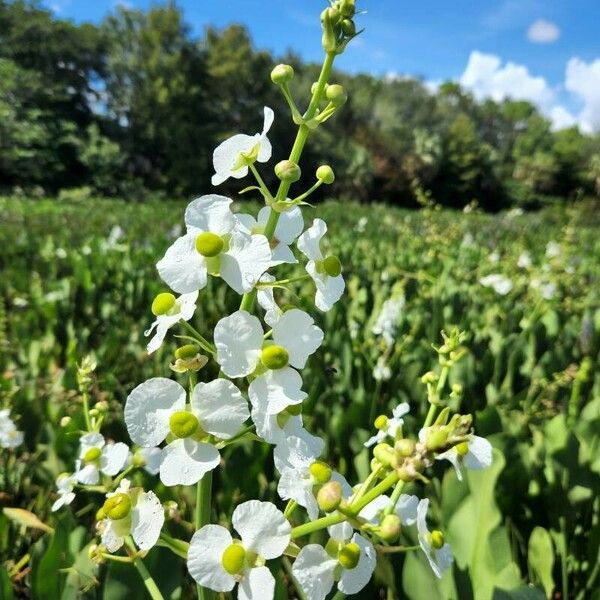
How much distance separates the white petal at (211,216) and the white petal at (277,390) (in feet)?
0.58

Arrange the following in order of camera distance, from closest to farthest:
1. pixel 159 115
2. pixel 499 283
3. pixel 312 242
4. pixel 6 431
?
pixel 312 242 → pixel 6 431 → pixel 499 283 → pixel 159 115

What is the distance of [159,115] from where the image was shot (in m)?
37.2

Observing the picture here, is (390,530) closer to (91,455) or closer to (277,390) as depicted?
(277,390)

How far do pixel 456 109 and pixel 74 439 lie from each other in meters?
64.1

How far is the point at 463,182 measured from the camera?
48938mm

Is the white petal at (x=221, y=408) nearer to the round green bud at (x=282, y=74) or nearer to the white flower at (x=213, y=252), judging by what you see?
the white flower at (x=213, y=252)

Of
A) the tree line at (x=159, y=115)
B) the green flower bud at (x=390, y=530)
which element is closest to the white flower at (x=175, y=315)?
the green flower bud at (x=390, y=530)

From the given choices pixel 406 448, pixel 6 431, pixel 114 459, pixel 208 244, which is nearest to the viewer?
pixel 406 448

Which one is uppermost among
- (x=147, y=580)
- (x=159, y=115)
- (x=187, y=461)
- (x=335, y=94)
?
(x=159, y=115)

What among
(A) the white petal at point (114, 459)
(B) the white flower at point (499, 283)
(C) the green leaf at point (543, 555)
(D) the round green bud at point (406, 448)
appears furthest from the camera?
(B) the white flower at point (499, 283)

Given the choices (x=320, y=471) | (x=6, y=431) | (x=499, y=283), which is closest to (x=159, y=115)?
(x=499, y=283)

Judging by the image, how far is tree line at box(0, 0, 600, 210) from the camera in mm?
33031

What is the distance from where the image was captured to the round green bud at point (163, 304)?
0.70 meters

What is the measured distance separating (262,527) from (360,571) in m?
0.13
